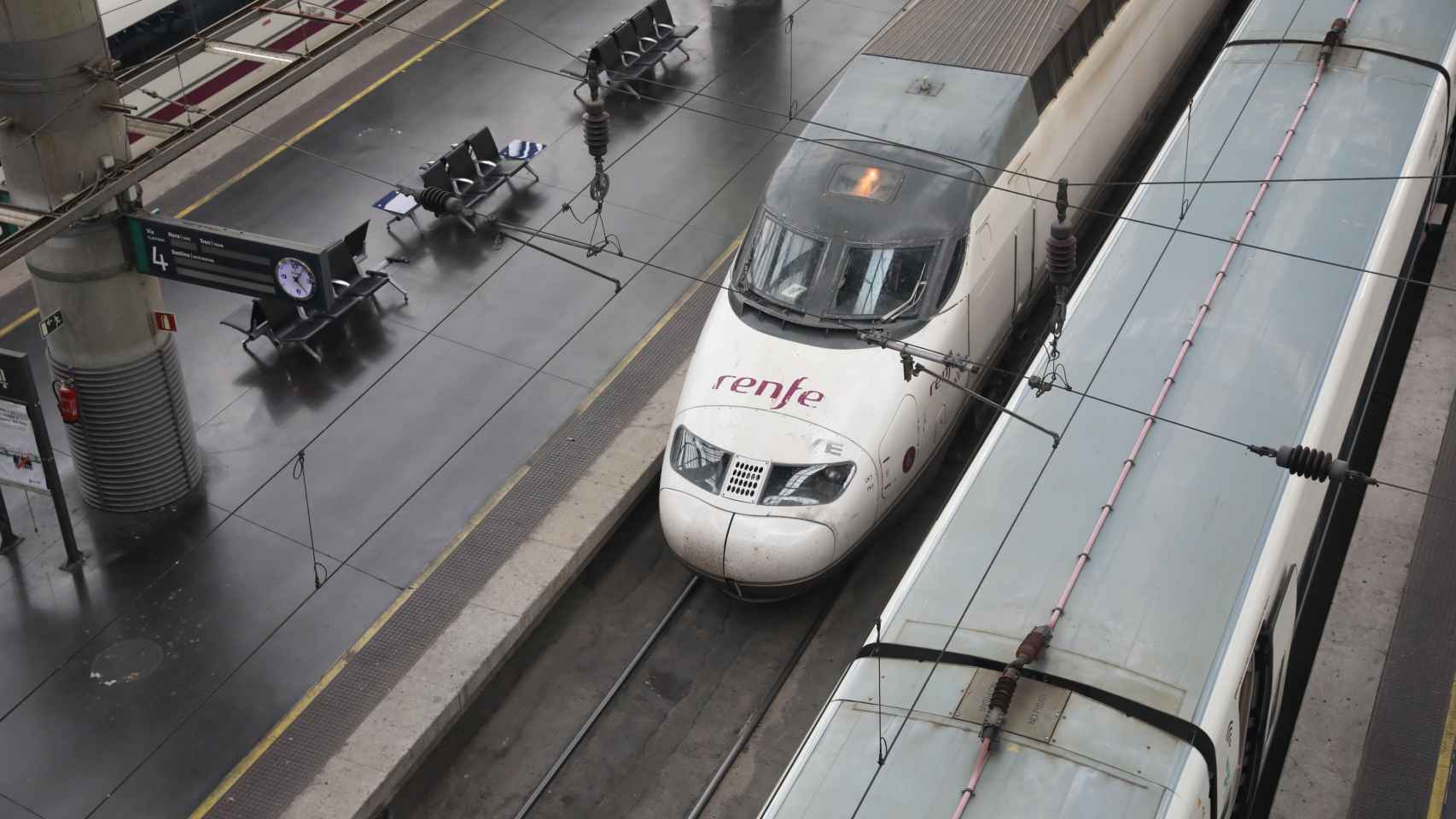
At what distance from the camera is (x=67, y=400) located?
15195 mm

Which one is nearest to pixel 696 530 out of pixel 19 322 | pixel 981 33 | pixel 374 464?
pixel 374 464

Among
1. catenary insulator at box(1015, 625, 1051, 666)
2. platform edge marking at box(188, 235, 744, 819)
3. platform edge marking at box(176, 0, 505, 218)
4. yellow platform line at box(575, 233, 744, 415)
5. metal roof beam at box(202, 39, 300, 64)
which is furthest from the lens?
platform edge marking at box(176, 0, 505, 218)

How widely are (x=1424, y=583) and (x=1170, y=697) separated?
5.99 metres

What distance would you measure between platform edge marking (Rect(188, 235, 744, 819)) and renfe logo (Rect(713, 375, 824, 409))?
306 cm

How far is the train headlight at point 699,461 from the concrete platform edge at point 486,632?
5.27 feet

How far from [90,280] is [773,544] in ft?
22.8

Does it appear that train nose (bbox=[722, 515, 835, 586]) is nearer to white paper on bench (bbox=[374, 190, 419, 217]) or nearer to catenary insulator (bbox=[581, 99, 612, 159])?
catenary insulator (bbox=[581, 99, 612, 159])

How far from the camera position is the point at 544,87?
76.8 ft

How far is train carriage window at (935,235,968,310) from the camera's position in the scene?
49.5 ft

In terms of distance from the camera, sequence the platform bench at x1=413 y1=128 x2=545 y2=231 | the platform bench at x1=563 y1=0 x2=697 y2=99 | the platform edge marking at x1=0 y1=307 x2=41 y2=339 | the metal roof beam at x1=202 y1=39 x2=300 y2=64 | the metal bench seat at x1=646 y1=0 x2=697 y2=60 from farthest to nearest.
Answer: the metal bench seat at x1=646 y1=0 x2=697 y2=60 → the platform bench at x1=563 y1=0 x2=697 y2=99 → the platform bench at x1=413 y1=128 x2=545 y2=231 → the platform edge marking at x1=0 y1=307 x2=41 y2=339 → the metal roof beam at x1=202 y1=39 x2=300 y2=64

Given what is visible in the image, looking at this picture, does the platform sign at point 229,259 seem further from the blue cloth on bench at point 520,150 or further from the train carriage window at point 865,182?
the blue cloth on bench at point 520,150

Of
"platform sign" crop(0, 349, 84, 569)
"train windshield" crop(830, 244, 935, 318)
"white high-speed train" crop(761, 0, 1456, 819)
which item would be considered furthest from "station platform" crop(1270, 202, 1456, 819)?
"platform sign" crop(0, 349, 84, 569)

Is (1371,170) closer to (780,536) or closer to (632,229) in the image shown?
(780,536)

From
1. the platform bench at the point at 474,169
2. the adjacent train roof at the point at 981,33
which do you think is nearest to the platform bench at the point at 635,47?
the platform bench at the point at 474,169
